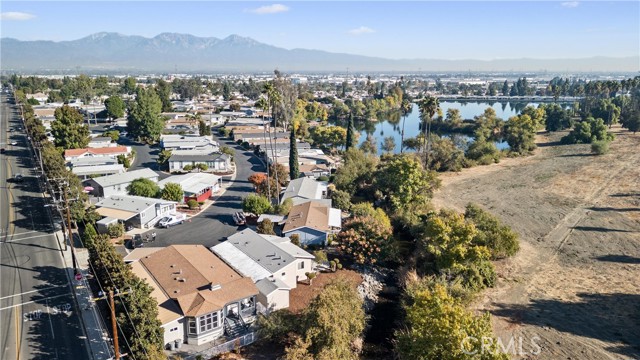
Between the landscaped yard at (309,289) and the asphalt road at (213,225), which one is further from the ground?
the asphalt road at (213,225)

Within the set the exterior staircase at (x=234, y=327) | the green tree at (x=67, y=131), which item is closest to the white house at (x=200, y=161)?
the green tree at (x=67, y=131)

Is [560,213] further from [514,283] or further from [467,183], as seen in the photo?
[514,283]

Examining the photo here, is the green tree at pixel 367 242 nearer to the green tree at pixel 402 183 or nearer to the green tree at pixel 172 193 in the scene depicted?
the green tree at pixel 402 183

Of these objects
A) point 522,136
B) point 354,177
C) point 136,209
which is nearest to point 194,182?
point 136,209

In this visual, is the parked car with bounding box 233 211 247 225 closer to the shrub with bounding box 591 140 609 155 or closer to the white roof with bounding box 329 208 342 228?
the white roof with bounding box 329 208 342 228

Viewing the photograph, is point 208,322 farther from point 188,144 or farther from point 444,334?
point 188,144

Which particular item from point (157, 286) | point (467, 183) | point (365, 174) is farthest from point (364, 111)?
point (157, 286)
